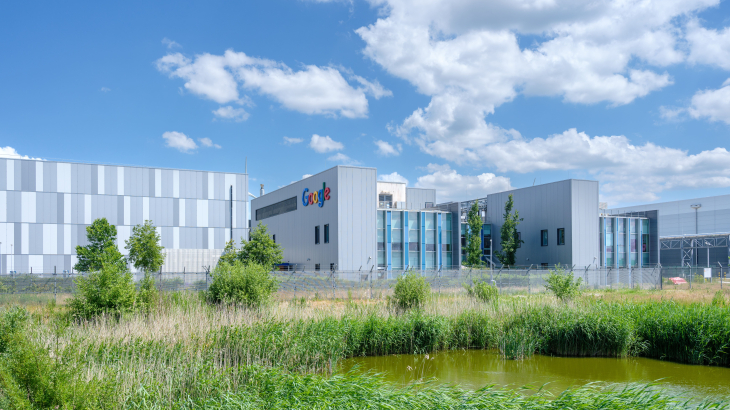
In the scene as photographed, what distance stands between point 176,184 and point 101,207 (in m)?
7.09

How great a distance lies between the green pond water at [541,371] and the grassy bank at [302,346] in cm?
59

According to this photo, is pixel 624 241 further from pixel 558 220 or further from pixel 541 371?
pixel 541 371

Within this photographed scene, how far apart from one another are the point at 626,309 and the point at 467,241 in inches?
1298

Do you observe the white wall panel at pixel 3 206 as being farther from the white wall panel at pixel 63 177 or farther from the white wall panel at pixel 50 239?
the white wall panel at pixel 63 177

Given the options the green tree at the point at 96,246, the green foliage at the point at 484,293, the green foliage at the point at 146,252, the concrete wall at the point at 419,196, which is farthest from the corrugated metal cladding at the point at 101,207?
the green foliage at the point at 484,293

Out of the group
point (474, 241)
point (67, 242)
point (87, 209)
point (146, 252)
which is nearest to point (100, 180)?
point (87, 209)

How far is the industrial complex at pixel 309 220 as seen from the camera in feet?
140

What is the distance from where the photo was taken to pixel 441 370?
1338cm

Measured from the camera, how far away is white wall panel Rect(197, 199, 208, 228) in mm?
51906

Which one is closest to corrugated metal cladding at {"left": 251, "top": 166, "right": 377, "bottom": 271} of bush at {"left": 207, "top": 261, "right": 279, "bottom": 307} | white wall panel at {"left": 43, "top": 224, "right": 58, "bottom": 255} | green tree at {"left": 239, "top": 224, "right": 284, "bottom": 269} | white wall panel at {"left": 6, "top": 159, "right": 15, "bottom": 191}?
green tree at {"left": 239, "top": 224, "right": 284, "bottom": 269}

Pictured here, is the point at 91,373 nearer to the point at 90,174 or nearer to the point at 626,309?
the point at 626,309

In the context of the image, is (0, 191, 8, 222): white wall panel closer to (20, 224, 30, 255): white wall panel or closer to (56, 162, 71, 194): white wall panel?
(20, 224, 30, 255): white wall panel

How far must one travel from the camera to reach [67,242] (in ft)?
154

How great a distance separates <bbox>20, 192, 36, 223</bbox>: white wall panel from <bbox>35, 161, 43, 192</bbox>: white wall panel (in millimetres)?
997
